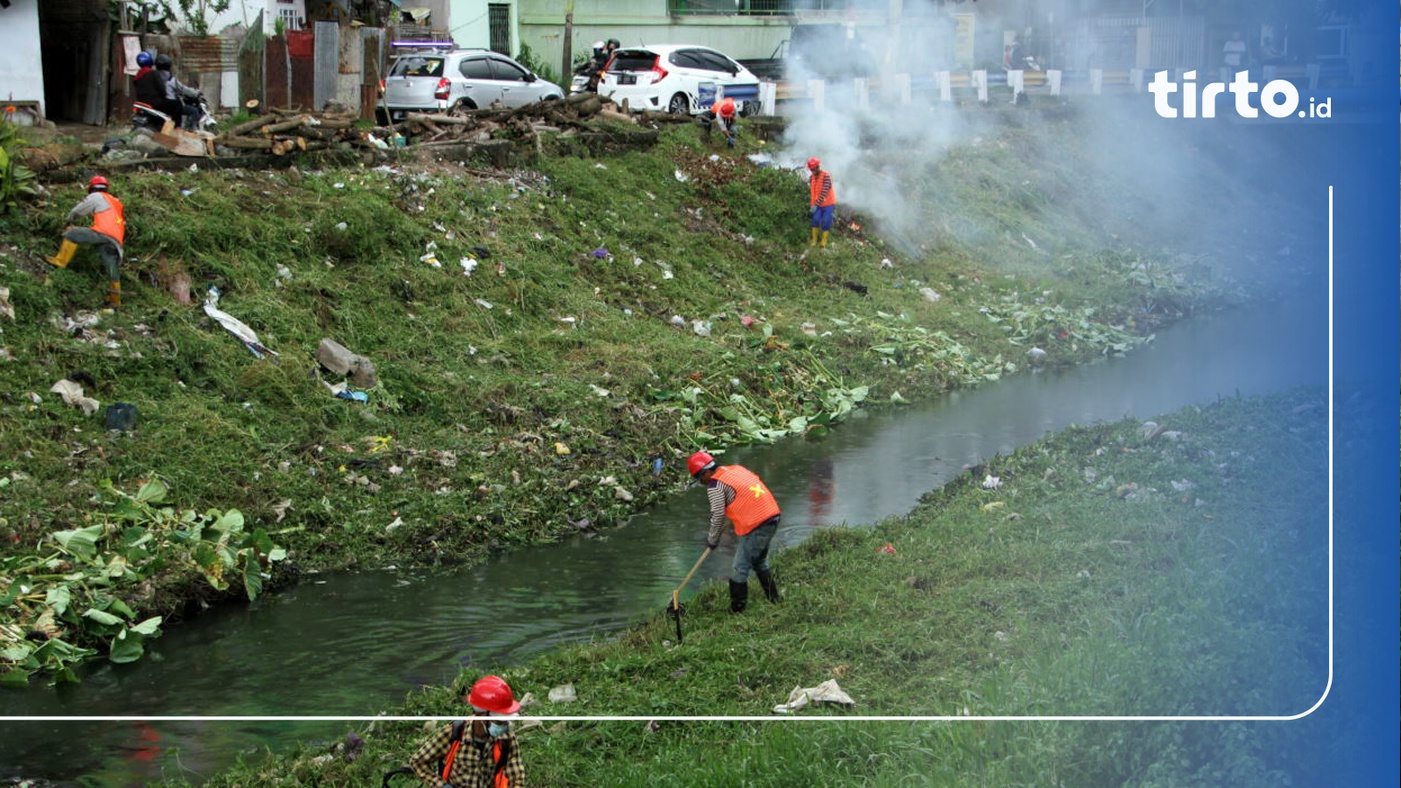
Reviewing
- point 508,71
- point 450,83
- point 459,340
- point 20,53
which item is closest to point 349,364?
point 459,340

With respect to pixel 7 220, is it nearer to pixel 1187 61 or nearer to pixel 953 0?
pixel 1187 61

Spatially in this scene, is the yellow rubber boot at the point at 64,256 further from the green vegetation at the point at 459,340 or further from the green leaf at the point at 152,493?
the green leaf at the point at 152,493

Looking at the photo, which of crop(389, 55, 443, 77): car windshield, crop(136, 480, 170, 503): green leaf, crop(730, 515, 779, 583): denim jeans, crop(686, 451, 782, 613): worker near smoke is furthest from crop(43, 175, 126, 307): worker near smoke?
crop(389, 55, 443, 77): car windshield

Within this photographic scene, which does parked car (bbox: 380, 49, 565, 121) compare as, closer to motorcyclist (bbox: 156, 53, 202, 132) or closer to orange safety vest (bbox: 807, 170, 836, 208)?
motorcyclist (bbox: 156, 53, 202, 132)

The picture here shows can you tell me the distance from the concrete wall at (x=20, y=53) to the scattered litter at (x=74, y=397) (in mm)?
7581

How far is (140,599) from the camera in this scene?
8797 millimetres

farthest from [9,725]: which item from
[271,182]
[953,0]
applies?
[953,0]

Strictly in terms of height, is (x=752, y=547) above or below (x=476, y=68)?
below

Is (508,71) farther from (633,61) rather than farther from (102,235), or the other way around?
(102,235)

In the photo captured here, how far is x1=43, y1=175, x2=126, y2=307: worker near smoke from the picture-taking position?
456 inches

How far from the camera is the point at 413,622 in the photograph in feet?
29.5

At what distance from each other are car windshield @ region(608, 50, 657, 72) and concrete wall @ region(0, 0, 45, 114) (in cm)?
873

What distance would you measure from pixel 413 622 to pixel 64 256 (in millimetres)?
5178

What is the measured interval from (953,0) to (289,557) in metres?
16.8
